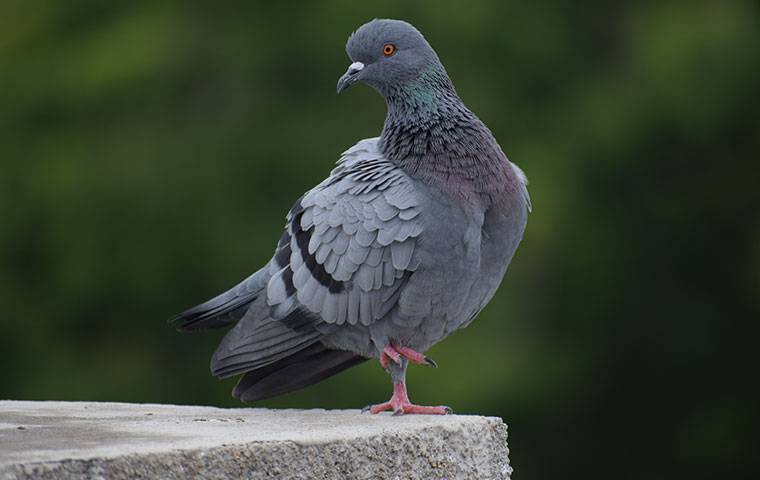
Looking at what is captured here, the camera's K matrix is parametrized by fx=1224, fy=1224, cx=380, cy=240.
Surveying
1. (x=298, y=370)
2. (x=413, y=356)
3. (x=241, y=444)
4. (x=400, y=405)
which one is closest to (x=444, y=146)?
(x=413, y=356)

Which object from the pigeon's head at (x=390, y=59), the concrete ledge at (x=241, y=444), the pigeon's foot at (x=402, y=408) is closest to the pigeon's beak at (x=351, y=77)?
the pigeon's head at (x=390, y=59)

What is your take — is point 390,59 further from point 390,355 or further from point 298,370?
point 298,370

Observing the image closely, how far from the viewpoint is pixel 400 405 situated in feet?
16.5

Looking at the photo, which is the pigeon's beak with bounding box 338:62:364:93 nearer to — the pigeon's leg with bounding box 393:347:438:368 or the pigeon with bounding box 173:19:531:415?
the pigeon with bounding box 173:19:531:415

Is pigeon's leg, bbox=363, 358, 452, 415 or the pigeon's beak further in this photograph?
the pigeon's beak

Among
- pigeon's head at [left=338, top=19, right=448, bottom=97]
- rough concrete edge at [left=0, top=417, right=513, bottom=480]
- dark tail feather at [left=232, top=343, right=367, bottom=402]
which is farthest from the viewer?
dark tail feather at [left=232, top=343, right=367, bottom=402]

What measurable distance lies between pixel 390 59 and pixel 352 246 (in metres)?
0.86

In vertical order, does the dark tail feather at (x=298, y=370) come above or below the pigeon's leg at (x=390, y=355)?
below

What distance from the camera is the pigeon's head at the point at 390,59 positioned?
208 inches

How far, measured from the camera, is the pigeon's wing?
495 centimetres

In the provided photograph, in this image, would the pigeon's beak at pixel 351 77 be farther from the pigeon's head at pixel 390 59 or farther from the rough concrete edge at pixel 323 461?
the rough concrete edge at pixel 323 461

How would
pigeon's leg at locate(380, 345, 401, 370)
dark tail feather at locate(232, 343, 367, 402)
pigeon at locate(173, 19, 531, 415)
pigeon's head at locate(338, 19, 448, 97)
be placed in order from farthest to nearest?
dark tail feather at locate(232, 343, 367, 402) → pigeon's head at locate(338, 19, 448, 97) → pigeon's leg at locate(380, 345, 401, 370) → pigeon at locate(173, 19, 531, 415)

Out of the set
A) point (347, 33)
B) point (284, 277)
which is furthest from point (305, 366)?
point (347, 33)

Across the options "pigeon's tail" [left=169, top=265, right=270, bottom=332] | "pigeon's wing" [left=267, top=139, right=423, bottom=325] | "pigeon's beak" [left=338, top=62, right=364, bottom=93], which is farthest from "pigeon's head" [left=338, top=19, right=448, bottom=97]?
"pigeon's tail" [left=169, top=265, right=270, bottom=332]
